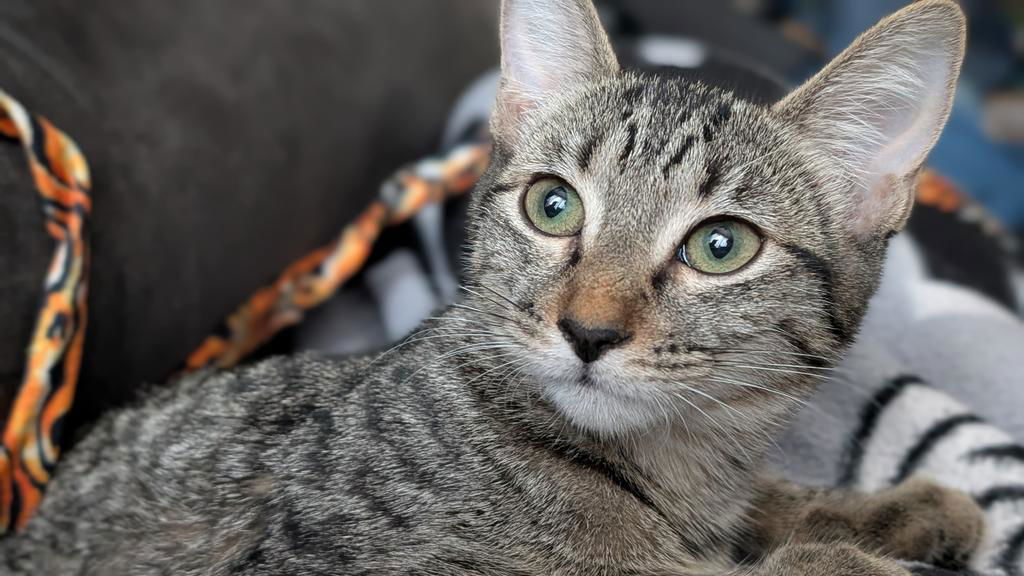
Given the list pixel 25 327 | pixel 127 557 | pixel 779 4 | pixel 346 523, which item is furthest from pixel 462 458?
pixel 779 4

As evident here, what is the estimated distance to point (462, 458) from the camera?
1.10m

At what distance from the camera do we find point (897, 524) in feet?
4.04

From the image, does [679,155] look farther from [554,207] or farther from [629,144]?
[554,207]

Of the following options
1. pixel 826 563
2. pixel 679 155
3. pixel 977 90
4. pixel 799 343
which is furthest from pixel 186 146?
pixel 977 90

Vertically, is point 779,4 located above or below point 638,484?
above

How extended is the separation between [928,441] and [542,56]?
2.83ft

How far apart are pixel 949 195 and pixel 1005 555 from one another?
115cm

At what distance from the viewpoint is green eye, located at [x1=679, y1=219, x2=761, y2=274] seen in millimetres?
1062

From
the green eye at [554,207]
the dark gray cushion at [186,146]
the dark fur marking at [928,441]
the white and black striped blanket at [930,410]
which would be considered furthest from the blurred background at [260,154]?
the dark fur marking at [928,441]

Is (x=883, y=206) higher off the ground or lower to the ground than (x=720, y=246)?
higher

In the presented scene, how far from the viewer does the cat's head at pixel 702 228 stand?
1003 millimetres

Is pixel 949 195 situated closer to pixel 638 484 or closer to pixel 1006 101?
pixel 1006 101

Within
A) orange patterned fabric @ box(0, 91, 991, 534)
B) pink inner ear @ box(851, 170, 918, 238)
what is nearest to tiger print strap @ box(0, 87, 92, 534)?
orange patterned fabric @ box(0, 91, 991, 534)

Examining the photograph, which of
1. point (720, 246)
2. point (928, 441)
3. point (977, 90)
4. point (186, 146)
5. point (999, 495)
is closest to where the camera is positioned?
point (720, 246)
